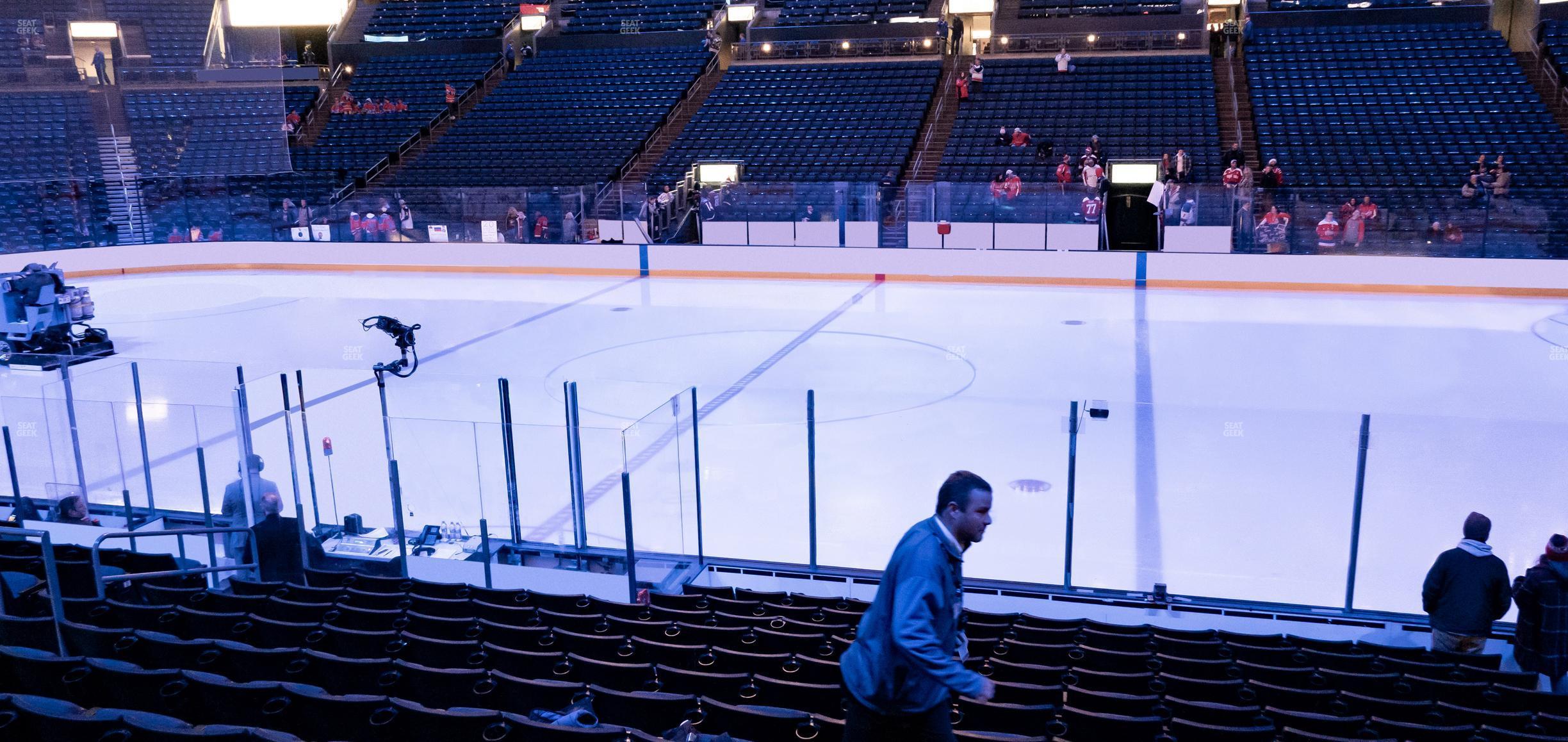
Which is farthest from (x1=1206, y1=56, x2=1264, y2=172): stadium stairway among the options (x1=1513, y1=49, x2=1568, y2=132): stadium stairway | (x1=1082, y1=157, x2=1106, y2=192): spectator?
(x1=1513, y1=49, x2=1568, y2=132): stadium stairway

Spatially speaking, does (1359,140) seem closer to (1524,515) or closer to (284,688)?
(1524,515)

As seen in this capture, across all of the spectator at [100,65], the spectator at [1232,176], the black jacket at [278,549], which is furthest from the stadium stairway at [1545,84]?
the spectator at [100,65]

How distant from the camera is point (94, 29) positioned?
2112cm

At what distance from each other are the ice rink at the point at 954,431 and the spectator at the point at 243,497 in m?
0.35

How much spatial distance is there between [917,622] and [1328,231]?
19327 mm

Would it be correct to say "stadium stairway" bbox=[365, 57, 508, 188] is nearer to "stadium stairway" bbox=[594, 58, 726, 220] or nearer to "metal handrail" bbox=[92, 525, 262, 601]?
"stadium stairway" bbox=[594, 58, 726, 220]

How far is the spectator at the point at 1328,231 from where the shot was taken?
1984cm

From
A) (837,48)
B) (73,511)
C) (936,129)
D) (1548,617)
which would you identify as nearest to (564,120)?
(837,48)

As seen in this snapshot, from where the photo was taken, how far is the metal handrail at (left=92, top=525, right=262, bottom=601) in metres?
6.19

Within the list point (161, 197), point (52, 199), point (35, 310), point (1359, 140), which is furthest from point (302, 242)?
point (1359, 140)

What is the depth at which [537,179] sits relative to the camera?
29.3m

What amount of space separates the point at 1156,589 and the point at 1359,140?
20642 millimetres

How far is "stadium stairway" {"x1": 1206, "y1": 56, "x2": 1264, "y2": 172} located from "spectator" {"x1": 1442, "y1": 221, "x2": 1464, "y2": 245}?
513 centimetres

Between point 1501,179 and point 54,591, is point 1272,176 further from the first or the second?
point 54,591
